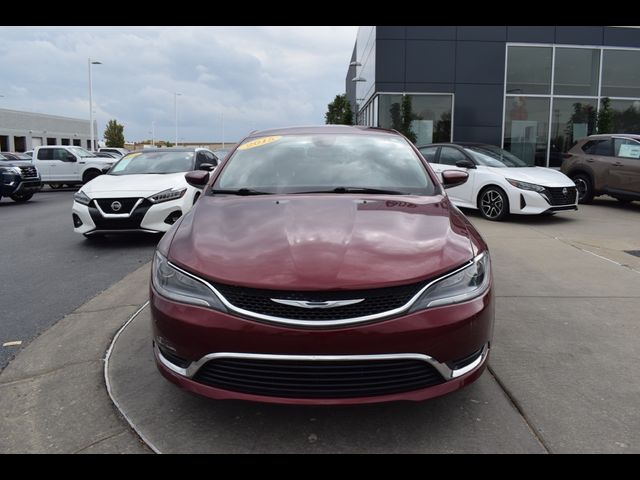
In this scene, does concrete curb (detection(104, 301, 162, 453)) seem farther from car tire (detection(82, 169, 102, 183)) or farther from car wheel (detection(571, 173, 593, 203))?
car tire (detection(82, 169, 102, 183))

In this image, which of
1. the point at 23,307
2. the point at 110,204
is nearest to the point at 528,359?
the point at 23,307

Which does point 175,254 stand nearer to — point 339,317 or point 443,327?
point 339,317

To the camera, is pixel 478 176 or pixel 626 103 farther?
pixel 626 103

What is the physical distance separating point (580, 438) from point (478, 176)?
7.82 metres

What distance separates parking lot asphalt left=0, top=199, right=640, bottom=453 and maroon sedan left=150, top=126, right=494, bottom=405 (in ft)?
1.04

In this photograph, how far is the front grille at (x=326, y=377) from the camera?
2361 mm

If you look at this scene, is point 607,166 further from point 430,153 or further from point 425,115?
point 425,115

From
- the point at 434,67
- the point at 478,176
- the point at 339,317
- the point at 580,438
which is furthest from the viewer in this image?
the point at 434,67

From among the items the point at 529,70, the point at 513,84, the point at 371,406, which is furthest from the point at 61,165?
the point at 371,406

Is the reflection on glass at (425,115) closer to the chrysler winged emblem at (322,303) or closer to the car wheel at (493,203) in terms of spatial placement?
the car wheel at (493,203)

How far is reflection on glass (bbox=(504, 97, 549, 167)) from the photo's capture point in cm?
1988

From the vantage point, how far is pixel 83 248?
299 inches

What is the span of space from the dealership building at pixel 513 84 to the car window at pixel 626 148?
340 inches

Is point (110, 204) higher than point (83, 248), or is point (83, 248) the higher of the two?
point (110, 204)
